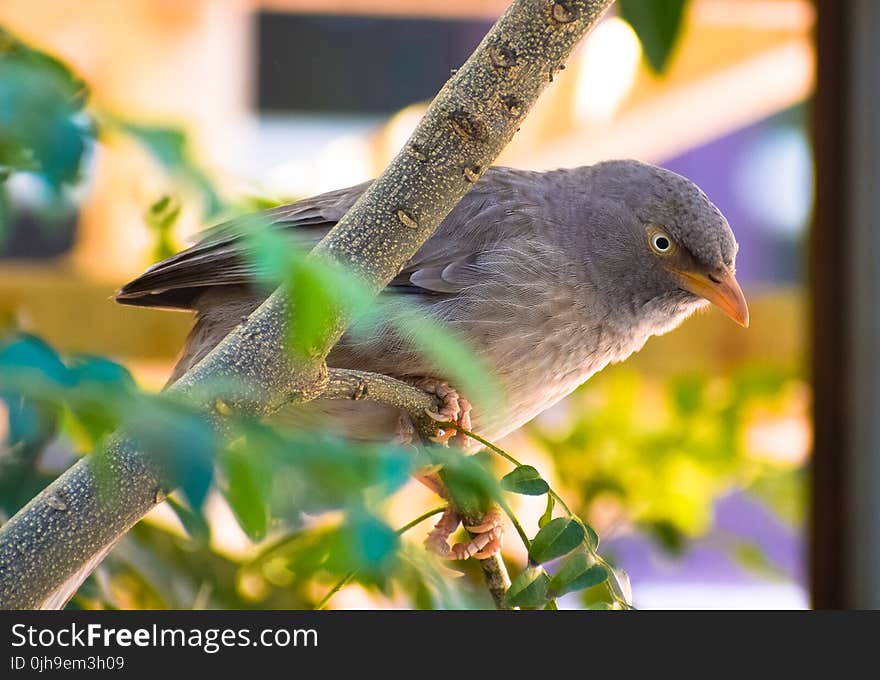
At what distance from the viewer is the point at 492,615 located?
34.4 inches

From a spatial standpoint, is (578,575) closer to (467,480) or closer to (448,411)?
(467,480)

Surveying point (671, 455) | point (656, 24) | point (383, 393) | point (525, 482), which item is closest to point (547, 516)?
point (525, 482)

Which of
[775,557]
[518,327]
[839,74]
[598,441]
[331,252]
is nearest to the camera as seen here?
[331,252]

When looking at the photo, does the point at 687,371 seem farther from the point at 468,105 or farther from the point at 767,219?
the point at 468,105

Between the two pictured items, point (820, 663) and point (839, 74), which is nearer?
point (820, 663)

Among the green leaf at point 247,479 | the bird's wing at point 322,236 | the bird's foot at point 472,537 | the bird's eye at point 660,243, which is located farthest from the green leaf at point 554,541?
the bird's eye at point 660,243

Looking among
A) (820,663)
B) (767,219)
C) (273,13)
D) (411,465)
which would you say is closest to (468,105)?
(411,465)

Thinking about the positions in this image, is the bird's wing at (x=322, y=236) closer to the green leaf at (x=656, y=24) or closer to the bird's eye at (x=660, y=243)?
the bird's eye at (x=660, y=243)

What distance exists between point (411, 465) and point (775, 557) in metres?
3.08

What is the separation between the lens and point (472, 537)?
1.29 metres

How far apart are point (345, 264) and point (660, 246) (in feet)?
2.70

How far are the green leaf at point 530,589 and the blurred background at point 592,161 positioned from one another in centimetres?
128

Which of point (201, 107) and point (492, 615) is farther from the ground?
point (201, 107)

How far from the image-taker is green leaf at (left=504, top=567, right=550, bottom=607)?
921 mm
